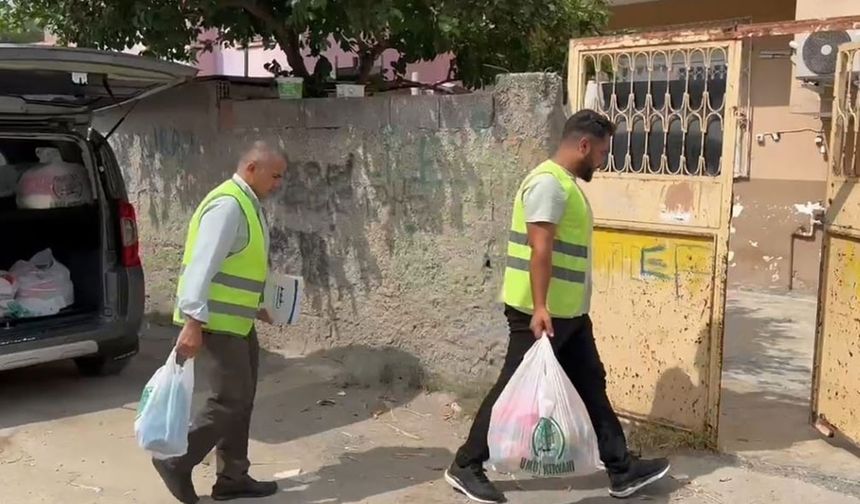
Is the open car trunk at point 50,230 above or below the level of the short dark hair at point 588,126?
below

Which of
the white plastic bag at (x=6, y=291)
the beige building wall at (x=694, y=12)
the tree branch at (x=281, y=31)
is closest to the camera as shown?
the white plastic bag at (x=6, y=291)

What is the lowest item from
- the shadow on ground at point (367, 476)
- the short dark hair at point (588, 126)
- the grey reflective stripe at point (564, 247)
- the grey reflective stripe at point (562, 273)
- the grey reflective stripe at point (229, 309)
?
the shadow on ground at point (367, 476)

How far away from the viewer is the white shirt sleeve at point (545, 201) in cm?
381

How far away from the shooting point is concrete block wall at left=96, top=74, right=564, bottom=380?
5305 millimetres

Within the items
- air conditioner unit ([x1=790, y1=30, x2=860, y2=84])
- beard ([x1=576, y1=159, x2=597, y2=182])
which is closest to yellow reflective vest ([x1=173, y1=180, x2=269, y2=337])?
beard ([x1=576, y1=159, x2=597, y2=182])

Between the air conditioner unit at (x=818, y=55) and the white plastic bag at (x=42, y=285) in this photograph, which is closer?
the white plastic bag at (x=42, y=285)

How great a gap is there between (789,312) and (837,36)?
2.54 m

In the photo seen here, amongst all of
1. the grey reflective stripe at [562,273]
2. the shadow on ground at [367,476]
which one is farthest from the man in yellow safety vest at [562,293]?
the shadow on ground at [367,476]

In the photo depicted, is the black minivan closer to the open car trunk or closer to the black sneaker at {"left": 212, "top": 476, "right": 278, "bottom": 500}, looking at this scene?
the open car trunk

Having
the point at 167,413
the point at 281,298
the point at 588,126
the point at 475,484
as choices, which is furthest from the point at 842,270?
the point at 167,413

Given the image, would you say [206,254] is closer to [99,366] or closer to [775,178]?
[99,366]

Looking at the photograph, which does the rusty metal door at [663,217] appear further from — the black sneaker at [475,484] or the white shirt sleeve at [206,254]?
→ the white shirt sleeve at [206,254]

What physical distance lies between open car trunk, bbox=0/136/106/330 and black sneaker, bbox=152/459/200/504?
7.12ft

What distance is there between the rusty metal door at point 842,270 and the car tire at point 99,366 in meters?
4.32
